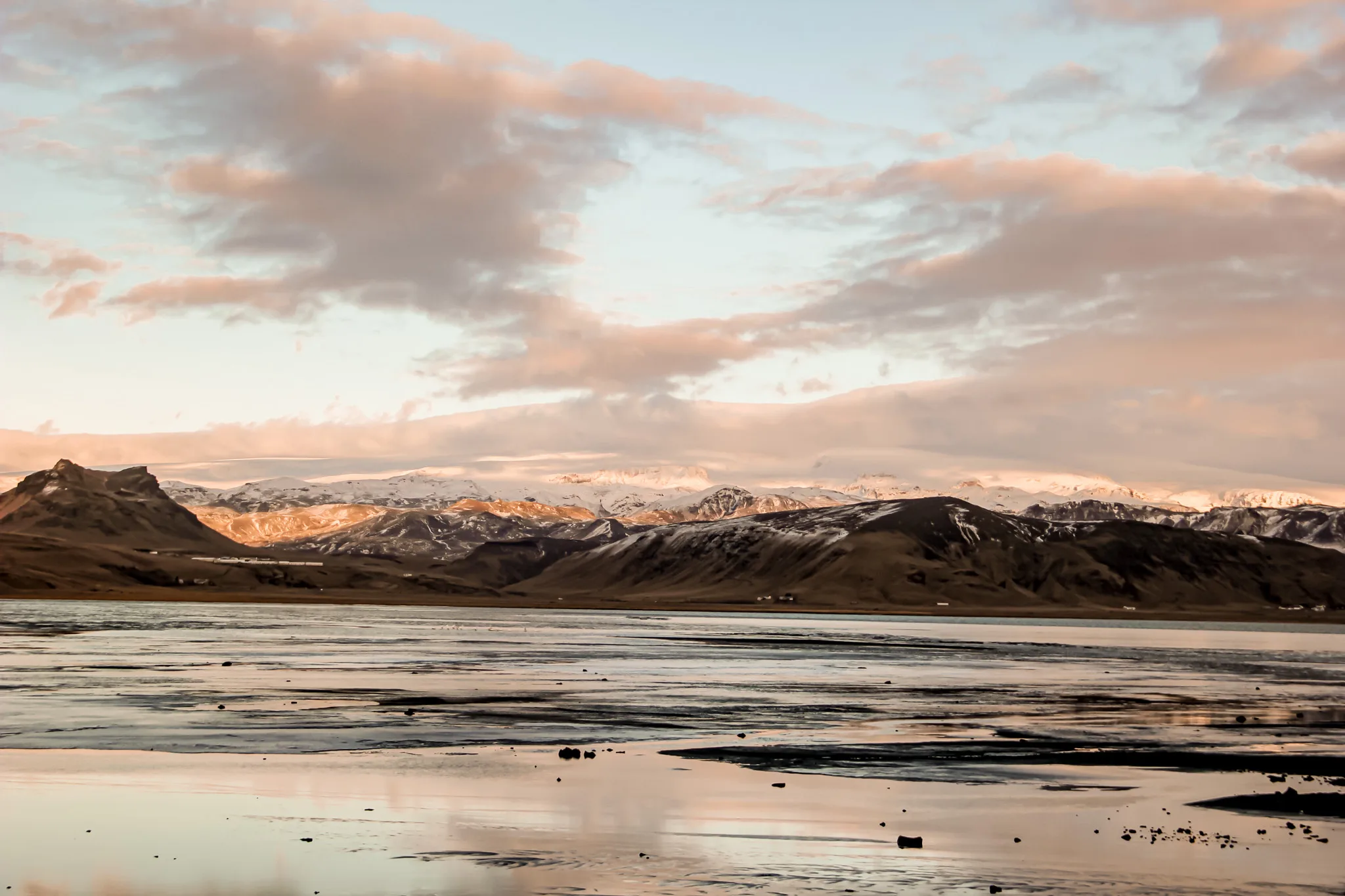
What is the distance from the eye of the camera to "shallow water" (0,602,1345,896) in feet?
84.4

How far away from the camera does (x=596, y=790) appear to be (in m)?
36.2

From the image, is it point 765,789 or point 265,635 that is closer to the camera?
point 765,789

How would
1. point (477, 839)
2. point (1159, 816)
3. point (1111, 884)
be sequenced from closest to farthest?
point (1111, 884) < point (477, 839) < point (1159, 816)

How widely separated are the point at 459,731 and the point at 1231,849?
2823 centimetres

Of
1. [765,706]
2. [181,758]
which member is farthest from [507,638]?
[181,758]

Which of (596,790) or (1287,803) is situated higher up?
(596,790)

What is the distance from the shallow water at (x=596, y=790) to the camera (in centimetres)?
2573

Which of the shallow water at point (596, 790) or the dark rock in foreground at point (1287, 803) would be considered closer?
the shallow water at point (596, 790)

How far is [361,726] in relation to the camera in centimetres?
5050

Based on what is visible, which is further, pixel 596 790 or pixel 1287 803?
pixel 596 790

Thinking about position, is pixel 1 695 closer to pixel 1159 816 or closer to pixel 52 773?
pixel 52 773

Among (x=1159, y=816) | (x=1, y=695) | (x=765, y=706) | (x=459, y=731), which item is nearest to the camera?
(x=1159, y=816)

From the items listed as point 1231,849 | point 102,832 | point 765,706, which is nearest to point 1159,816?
point 1231,849

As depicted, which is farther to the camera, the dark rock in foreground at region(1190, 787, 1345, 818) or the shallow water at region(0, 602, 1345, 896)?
the dark rock in foreground at region(1190, 787, 1345, 818)
